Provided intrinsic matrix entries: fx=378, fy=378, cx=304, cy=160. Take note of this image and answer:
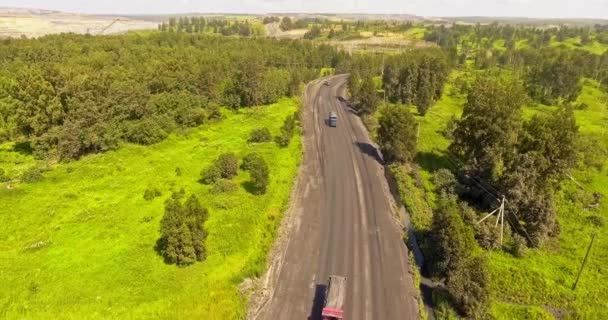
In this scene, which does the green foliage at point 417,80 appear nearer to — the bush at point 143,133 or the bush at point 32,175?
the bush at point 143,133

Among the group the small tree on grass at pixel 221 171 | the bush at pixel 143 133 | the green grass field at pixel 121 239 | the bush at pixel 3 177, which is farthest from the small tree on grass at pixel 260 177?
the bush at pixel 3 177

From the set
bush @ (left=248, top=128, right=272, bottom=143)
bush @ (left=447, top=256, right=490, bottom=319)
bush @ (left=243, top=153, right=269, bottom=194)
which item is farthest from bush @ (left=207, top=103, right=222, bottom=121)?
bush @ (left=447, top=256, right=490, bottom=319)

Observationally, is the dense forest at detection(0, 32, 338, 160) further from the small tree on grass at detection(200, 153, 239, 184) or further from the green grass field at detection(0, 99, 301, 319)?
the small tree on grass at detection(200, 153, 239, 184)

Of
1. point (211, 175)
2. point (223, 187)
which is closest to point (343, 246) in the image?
point (223, 187)

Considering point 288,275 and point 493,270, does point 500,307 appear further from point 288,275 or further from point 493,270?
point 288,275

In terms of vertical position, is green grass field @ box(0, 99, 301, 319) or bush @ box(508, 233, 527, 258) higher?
bush @ box(508, 233, 527, 258)

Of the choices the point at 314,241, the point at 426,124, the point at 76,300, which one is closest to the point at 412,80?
the point at 426,124
